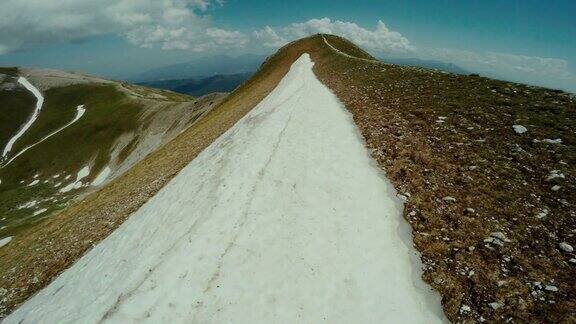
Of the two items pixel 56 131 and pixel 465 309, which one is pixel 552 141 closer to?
pixel 465 309

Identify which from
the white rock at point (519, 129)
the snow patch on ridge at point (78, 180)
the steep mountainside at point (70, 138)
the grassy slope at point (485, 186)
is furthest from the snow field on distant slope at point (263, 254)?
the snow patch on ridge at point (78, 180)

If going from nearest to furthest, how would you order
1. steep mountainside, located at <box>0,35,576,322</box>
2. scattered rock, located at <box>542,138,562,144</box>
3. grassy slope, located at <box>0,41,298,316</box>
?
1. steep mountainside, located at <box>0,35,576,322</box>
2. scattered rock, located at <box>542,138,562,144</box>
3. grassy slope, located at <box>0,41,298,316</box>

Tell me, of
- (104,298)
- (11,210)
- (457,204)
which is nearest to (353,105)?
(457,204)

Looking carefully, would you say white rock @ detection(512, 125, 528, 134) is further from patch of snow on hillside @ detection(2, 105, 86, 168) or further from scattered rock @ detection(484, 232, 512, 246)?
patch of snow on hillside @ detection(2, 105, 86, 168)

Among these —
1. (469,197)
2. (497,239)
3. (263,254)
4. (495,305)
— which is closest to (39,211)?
(263,254)

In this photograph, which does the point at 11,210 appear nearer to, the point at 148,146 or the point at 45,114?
the point at 148,146

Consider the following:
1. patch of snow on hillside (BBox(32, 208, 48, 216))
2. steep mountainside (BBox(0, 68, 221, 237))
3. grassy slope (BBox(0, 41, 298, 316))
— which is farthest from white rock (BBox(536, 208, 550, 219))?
patch of snow on hillside (BBox(32, 208, 48, 216))

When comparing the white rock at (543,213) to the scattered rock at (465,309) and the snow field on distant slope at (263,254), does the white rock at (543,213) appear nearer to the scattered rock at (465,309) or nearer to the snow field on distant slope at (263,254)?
the snow field on distant slope at (263,254)
